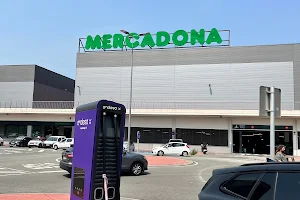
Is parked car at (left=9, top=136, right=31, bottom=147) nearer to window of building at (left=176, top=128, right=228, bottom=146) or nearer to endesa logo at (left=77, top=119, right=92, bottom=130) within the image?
window of building at (left=176, top=128, right=228, bottom=146)

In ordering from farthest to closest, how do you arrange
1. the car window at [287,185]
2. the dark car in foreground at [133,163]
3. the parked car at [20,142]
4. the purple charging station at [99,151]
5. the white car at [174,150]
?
the parked car at [20,142] → the white car at [174,150] → the dark car in foreground at [133,163] → the purple charging station at [99,151] → the car window at [287,185]

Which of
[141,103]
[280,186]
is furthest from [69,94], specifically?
[280,186]

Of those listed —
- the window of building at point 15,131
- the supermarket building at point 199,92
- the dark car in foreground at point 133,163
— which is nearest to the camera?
the dark car in foreground at point 133,163

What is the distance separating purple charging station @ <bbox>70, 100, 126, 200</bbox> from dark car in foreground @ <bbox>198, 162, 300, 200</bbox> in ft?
8.51

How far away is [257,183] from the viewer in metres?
3.44

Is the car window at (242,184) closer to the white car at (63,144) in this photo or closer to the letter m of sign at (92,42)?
the white car at (63,144)

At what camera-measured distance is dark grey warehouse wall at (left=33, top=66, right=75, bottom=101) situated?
5584 centimetres

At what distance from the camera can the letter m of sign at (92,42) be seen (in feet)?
163

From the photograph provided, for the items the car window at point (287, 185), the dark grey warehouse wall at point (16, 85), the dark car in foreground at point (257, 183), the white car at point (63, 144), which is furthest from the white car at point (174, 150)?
the car window at point (287, 185)

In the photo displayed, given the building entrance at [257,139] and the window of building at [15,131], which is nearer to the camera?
the building entrance at [257,139]

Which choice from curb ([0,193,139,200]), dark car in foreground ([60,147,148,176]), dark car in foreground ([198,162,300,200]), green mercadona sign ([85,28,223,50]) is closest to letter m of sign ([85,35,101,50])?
green mercadona sign ([85,28,223,50])

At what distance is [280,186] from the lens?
3.20m

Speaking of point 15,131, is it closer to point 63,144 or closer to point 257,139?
point 63,144

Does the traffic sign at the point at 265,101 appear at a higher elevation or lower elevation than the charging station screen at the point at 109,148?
higher
